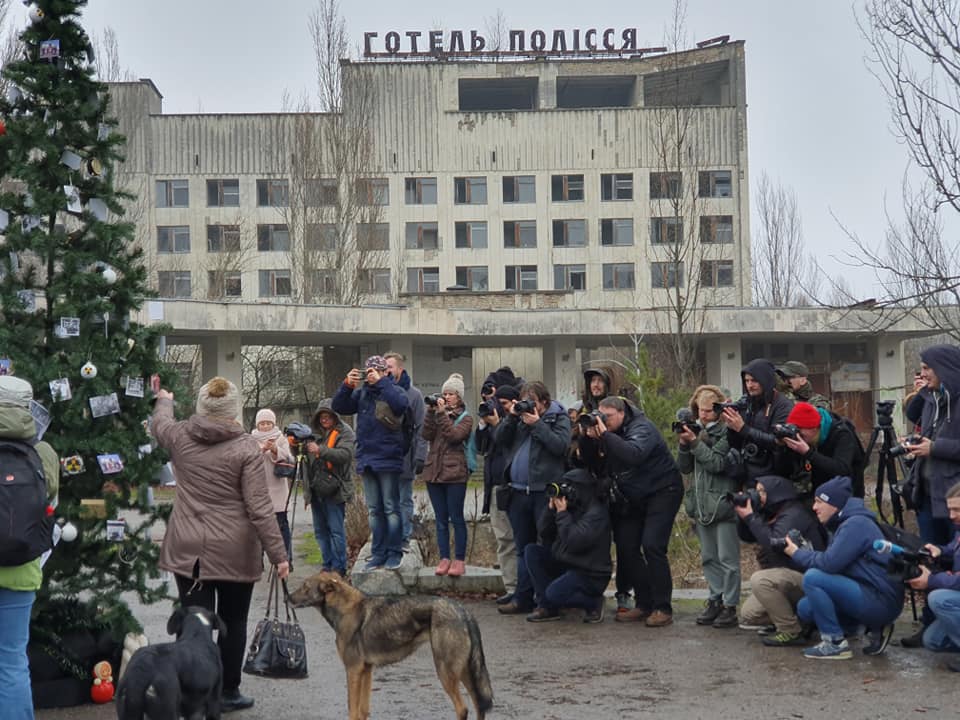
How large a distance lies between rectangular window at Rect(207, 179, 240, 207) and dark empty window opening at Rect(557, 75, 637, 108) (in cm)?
1721

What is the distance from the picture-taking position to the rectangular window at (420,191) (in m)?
57.5

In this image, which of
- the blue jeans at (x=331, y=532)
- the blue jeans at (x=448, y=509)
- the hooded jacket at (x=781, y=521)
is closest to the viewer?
the hooded jacket at (x=781, y=521)

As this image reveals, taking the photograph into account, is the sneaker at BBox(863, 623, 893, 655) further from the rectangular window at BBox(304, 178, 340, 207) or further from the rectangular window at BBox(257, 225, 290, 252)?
the rectangular window at BBox(257, 225, 290, 252)

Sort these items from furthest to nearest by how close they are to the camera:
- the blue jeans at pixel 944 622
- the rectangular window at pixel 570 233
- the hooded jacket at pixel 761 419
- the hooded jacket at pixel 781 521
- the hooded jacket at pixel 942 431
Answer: the rectangular window at pixel 570 233, the hooded jacket at pixel 761 419, the hooded jacket at pixel 781 521, the hooded jacket at pixel 942 431, the blue jeans at pixel 944 622

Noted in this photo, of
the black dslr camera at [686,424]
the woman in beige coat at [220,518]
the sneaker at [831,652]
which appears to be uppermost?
the black dslr camera at [686,424]

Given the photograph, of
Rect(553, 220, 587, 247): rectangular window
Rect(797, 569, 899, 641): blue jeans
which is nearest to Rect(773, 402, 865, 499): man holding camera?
Rect(797, 569, 899, 641): blue jeans

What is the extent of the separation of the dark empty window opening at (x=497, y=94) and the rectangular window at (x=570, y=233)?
22.8ft

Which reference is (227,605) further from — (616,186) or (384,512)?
(616,186)

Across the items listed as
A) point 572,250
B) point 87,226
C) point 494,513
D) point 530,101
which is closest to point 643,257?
point 572,250

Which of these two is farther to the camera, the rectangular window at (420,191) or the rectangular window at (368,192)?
the rectangular window at (420,191)

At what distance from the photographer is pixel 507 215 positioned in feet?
190

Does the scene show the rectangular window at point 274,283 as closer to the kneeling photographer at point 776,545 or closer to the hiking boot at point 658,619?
the hiking boot at point 658,619

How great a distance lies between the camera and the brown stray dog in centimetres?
680

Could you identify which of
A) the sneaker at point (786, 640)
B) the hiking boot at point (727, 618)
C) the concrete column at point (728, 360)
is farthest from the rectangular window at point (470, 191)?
the sneaker at point (786, 640)
